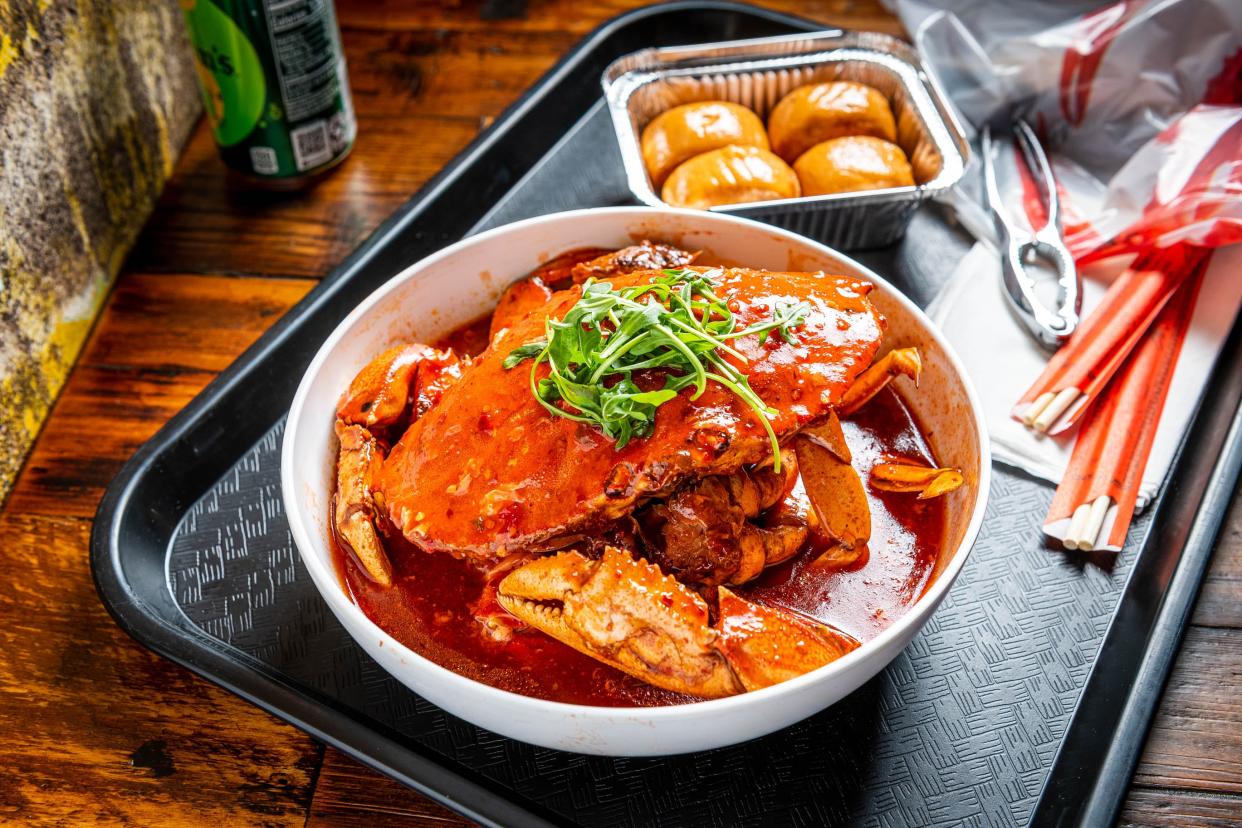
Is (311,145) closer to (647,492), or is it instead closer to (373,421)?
(373,421)

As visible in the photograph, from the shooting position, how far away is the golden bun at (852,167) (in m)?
1.97

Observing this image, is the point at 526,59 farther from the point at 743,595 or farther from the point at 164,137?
the point at 743,595

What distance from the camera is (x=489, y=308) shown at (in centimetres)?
180

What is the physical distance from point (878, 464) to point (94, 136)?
5.30ft

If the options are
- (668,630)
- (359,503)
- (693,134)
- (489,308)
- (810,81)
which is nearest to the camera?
(668,630)

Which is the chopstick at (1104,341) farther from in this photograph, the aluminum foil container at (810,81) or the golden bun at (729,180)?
the golden bun at (729,180)

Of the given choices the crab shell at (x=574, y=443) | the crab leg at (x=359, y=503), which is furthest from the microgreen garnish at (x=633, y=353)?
the crab leg at (x=359, y=503)

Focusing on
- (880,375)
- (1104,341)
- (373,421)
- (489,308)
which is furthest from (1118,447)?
(373,421)

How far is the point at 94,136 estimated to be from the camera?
6.75ft

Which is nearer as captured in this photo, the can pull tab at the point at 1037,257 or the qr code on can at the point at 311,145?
the can pull tab at the point at 1037,257

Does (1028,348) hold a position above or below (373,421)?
below

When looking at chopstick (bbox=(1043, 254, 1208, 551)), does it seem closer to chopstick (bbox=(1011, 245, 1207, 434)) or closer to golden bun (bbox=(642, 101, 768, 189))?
chopstick (bbox=(1011, 245, 1207, 434))

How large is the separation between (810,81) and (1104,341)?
832 mm

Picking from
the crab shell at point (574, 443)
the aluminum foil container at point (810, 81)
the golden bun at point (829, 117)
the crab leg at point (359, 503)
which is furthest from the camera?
the golden bun at point (829, 117)
